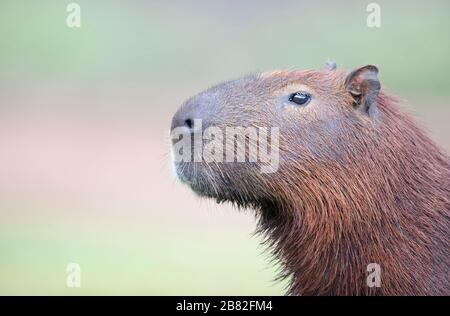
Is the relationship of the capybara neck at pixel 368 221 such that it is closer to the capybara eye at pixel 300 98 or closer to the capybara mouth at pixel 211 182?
the capybara mouth at pixel 211 182

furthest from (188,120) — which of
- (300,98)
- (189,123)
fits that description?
(300,98)

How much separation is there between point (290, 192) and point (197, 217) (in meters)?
9.07

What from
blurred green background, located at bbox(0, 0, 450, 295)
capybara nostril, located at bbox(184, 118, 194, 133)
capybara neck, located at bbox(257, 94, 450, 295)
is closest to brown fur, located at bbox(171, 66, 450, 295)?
capybara neck, located at bbox(257, 94, 450, 295)

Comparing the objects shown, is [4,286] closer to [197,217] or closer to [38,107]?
[197,217]

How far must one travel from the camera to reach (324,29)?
77.2 feet

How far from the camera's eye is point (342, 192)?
21.6ft

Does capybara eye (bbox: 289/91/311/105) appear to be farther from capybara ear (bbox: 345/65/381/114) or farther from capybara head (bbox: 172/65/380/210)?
capybara ear (bbox: 345/65/381/114)

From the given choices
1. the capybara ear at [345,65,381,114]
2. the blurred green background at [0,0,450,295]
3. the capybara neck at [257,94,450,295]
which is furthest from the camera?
the blurred green background at [0,0,450,295]

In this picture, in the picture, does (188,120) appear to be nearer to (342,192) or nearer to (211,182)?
(211,182)

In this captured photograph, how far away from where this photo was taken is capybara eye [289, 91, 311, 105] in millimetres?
6770

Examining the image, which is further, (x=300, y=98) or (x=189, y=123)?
(x=300, y=98)

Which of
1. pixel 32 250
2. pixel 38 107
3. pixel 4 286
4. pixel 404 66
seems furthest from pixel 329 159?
pixel 404 66

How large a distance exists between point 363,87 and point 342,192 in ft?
2.34

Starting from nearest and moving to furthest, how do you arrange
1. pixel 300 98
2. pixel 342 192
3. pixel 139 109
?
pixel 342 192 < pixel 300 98 < pixel 139 109
